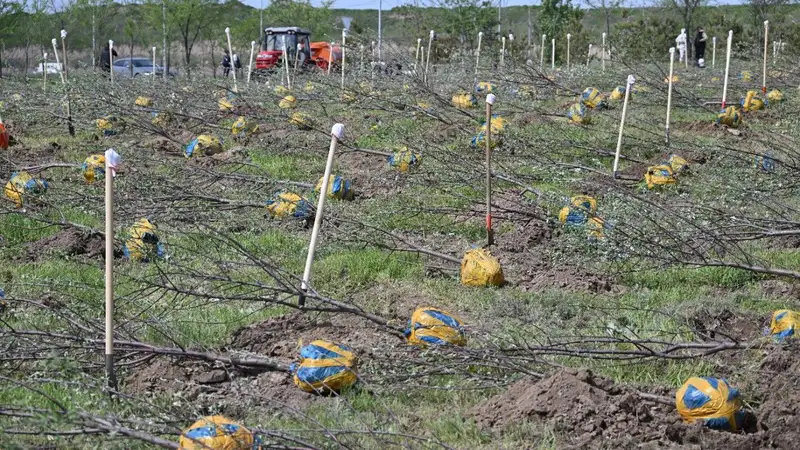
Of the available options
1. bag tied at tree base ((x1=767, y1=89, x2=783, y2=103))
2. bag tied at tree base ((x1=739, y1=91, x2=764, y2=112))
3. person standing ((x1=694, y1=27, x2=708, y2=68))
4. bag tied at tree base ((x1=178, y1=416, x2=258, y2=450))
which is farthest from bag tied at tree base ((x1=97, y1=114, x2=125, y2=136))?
person standing ((x1=694, y1=27, x2=708, y2=68))

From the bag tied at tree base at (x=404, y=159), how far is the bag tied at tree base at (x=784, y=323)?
5.25 meters

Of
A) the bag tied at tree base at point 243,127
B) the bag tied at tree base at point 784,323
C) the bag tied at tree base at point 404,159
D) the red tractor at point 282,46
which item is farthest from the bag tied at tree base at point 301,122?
the red tractor at point 282,46

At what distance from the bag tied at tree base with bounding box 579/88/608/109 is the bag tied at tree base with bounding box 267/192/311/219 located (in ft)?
23.8

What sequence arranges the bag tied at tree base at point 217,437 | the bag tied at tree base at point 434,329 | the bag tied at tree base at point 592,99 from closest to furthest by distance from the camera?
the bag tied at tree base at point 217,437, the bag tied at tree base at point 434,329, the bag tied at tree base at point 592,99

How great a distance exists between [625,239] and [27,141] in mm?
10882

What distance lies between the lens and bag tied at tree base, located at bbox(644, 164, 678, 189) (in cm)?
955

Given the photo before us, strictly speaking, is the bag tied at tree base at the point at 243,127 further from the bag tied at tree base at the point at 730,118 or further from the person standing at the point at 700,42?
Result: the person standing at the point at 700,42

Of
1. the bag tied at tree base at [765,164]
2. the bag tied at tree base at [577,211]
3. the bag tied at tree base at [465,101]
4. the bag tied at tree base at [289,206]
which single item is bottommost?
the bag tied at tree base at [289,206]

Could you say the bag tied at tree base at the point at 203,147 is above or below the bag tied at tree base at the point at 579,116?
below

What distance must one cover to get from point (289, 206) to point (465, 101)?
24.7 feet

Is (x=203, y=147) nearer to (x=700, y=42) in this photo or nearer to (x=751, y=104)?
(x=751, y=104)

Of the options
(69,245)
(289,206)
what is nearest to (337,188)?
(289,206)

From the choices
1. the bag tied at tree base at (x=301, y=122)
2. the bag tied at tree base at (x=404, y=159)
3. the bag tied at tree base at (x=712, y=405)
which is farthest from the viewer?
the bag tied at tree base at (x=301, y=122)

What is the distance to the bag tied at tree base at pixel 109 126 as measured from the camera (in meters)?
14.4
